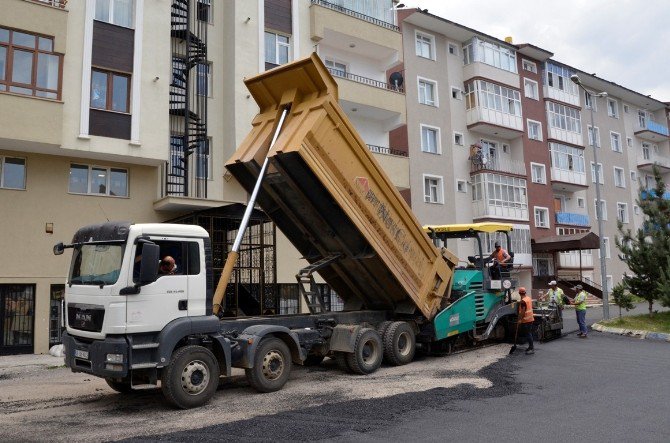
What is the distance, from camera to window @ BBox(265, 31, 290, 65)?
20672mm

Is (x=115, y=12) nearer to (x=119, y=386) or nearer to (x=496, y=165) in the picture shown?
(x=119, y=386)

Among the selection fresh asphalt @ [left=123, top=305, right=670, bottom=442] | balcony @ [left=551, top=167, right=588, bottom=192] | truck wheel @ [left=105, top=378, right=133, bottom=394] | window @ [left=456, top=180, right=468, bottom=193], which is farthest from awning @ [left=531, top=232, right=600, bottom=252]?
truck wheel @ [left=105, top=378, right=133, bottom=394]

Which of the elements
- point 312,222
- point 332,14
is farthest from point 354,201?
point 332,14

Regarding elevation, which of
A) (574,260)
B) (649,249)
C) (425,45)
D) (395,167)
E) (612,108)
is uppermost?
(612,108)

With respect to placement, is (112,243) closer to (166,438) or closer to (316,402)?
(166,438)

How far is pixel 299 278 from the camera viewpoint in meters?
10.8

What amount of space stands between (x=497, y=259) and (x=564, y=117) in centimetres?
2770

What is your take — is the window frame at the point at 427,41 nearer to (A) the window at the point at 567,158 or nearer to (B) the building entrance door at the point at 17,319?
(A) the window at the point at 567,158

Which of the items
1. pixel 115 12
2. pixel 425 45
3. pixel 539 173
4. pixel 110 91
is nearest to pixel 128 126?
pixel 110 91

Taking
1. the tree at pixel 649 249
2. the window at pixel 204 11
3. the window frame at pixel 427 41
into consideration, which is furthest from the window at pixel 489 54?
the window at pixel 204 11

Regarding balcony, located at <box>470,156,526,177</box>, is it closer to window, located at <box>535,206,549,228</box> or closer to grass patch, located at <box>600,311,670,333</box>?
window, located at <box>535,206,549,228</box>

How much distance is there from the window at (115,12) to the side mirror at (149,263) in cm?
1205

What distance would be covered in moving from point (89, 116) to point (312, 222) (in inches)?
358

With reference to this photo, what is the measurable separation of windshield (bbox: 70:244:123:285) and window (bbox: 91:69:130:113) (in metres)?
9.25
